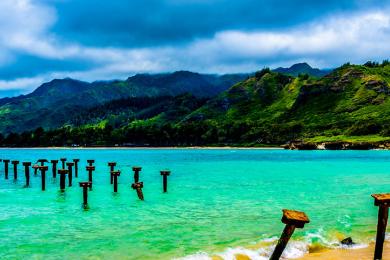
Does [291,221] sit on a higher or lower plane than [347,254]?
higher

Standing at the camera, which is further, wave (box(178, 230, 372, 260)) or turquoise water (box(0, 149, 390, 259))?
turquoise water (box(0, 149, 390, 259))

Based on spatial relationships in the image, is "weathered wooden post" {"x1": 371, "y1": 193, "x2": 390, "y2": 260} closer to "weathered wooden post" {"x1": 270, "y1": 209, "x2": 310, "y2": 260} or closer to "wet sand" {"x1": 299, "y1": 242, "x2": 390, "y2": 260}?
"wet sand" {"x1": 299, "y1": 242, "x2": 390, "y2": 260}

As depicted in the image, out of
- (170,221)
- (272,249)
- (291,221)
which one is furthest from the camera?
(170,221)

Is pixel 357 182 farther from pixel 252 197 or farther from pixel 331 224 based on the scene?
pixel 331 224

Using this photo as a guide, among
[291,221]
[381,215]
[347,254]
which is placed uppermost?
[291,221]

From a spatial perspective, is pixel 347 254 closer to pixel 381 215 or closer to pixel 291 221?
pixel 381 215

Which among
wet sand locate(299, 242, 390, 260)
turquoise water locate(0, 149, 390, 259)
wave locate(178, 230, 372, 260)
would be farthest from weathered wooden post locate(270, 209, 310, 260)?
turquoise water locate(0, 149, 390, 259)

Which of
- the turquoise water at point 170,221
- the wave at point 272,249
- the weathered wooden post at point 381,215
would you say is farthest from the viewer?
the turquoise water at point 170,221

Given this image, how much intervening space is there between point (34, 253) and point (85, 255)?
2654mm

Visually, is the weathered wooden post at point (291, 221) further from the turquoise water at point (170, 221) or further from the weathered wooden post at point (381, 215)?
the turquoise water at point (170, 221)

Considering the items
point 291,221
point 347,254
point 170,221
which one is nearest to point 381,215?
point 347,254

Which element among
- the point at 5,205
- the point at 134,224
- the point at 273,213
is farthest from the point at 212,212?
the point at 5,205

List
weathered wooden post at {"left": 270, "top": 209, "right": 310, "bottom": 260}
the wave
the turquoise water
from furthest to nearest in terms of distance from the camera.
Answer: the turquoise water, the wave, weathered wooden post at {"left": 270, "top": 209, "right": 310, "bottom": 260}

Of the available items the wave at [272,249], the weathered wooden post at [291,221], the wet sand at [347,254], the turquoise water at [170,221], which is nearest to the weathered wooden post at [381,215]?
the wet sand at [347,254]
